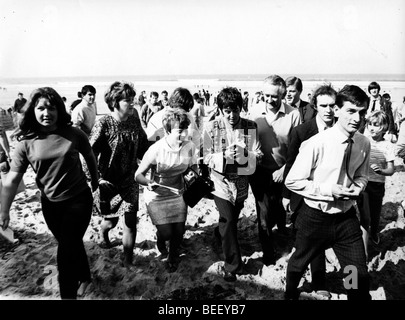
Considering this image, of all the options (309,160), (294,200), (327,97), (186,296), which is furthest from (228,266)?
(327,97)

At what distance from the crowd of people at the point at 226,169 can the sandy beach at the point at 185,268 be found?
15 cm

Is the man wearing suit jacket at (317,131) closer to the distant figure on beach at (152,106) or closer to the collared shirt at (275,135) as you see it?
the collared shirt at (275,135)

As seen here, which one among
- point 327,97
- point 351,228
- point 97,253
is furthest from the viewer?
point 97,253

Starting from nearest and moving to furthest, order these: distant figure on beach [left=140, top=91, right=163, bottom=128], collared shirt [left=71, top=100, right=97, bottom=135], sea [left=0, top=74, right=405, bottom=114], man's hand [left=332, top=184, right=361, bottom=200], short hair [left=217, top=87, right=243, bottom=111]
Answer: man's hand [left=332, top=184, right=361, bottom=200] → short hair [left=217, top=87, right=243, bottom=111] → collared shirt [left=71, top=100, right=97, bottom=135] → distant figure on beach [left=140, top=91, right=163, bottom=128] → sea [left=0, top=74, right=405, bottom=114]

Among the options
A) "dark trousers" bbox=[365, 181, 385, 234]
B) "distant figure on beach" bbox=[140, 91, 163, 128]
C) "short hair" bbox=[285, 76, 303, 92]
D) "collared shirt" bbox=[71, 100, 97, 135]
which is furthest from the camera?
"distant figure on beach" bbox=[140, 91, 163, 128]

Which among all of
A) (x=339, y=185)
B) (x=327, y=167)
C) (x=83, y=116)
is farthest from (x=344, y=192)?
(x=83, y=116)

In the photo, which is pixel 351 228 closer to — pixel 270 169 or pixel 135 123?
pixel 270 169

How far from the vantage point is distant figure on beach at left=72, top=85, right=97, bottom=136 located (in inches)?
171

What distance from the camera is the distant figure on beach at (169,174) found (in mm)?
2682

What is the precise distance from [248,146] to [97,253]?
2.11 m

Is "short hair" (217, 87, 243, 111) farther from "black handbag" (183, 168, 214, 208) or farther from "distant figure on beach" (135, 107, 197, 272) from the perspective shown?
"black handbag" (183, 168, 214, 208)

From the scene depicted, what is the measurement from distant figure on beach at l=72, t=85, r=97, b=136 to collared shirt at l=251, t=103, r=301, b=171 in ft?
8.83

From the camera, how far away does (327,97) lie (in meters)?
2.68

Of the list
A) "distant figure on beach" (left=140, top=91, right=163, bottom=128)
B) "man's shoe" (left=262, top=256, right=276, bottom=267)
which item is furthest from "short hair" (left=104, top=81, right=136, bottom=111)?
"distant figure on beach" (left=140, top=91, right=163, bottom=128)
